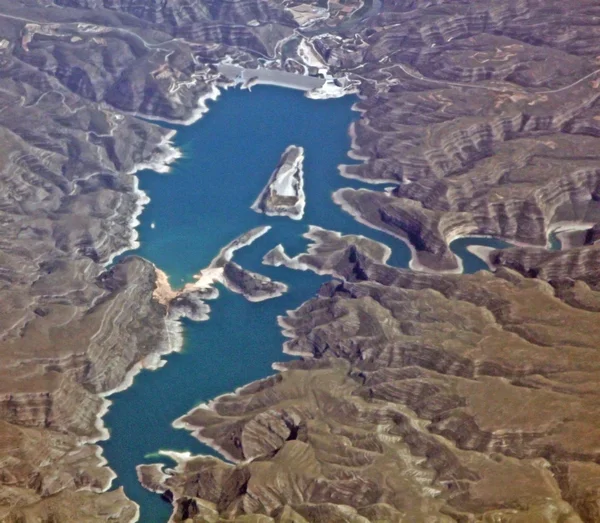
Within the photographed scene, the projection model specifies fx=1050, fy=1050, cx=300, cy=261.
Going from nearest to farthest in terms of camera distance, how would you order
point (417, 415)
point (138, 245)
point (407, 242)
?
point (417, 415) → point (138, 245) → point (407, 242)

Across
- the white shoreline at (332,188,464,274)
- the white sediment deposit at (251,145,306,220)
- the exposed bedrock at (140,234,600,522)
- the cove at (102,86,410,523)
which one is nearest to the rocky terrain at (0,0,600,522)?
the exposed bedrock at (140,234,600,522)

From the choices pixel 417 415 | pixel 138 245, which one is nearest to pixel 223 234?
pixel 138 245

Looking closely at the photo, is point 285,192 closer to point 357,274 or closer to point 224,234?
point 224,234

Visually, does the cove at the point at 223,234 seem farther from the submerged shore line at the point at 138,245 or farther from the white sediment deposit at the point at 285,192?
the white sediment deposit at the point at 285,192

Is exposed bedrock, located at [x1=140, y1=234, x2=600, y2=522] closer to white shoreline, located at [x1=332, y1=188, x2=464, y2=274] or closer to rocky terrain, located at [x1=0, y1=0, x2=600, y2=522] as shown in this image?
rocky terrain, located at [x1=0, y1=0, x2=600, y2=522]

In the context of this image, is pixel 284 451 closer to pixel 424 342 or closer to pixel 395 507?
pixel 395 507

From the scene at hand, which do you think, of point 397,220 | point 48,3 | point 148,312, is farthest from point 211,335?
point 48,3

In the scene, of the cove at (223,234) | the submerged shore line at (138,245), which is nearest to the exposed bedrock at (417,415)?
the cove at (223,234)
